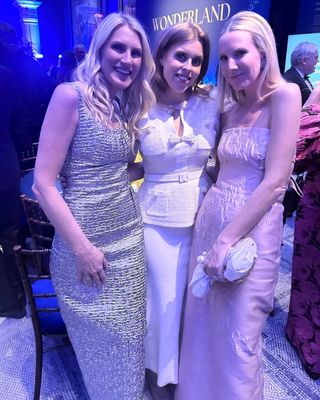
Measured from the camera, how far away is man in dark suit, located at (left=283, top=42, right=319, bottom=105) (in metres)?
3.24

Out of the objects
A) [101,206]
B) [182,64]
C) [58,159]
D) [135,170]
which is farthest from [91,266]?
[182,64]

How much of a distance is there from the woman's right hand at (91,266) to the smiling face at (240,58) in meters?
0.77

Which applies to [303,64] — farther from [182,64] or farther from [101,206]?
[101,206]

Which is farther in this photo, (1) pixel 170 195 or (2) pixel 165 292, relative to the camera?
(2) pixel 165 292

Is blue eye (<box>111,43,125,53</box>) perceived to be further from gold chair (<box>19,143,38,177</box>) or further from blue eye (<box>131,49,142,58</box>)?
gold chair (<box>19,143,38,177</box>)

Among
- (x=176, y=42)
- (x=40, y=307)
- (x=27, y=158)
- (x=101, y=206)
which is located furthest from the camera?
(x=27, y=158)

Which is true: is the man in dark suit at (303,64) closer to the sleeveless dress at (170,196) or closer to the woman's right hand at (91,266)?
the sleeveless dress at (170,196)

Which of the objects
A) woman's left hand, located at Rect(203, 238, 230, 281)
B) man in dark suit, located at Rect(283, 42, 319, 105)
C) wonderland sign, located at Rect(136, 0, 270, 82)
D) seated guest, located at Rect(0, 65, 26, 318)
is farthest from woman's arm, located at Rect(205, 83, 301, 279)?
wonderland sign, located at Rect(136, 0, 270, 82)

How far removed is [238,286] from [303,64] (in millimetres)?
2781

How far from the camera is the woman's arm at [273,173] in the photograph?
111cm

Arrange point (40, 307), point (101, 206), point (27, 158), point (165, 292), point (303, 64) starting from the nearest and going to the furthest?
point (101, 206)
point (165, 292)
point (40, 307)
point (27, 158)
point (303, 64)

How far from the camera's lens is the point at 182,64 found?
1.29 metres

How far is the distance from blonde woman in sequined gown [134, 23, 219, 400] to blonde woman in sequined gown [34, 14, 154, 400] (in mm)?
Result: 94

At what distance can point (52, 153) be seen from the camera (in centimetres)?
108
